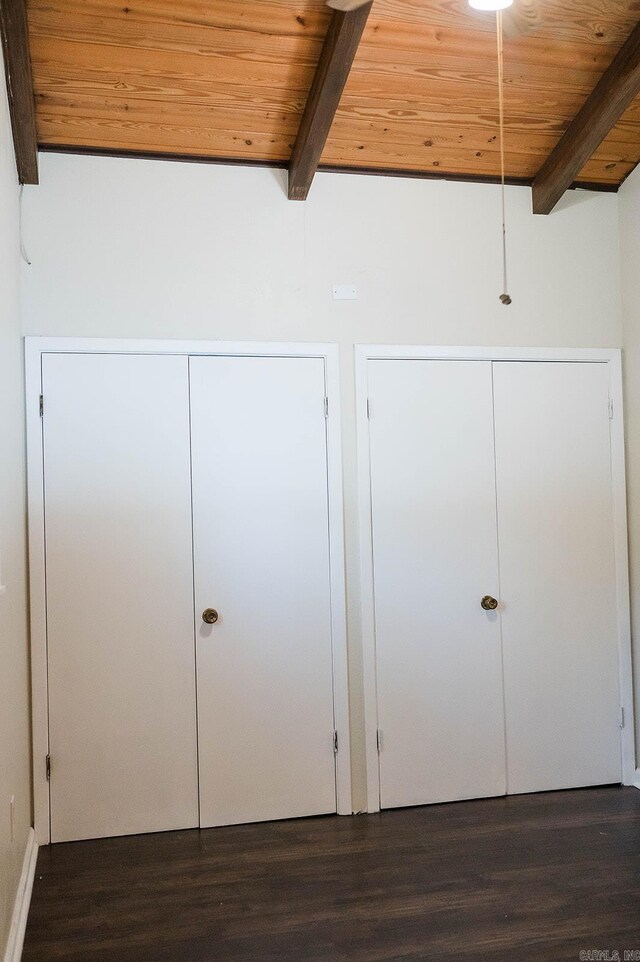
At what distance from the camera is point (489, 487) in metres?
3.49

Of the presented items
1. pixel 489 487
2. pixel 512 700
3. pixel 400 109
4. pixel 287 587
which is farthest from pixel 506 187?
pixel 512 700

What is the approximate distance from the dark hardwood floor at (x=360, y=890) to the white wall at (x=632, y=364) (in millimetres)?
915

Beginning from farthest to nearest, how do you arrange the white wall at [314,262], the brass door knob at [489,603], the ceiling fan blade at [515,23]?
the brass door knob at [489,603] → the white wall at [314,262] → the ceiling fan blade at [515,23]

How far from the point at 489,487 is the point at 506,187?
1.39 meters

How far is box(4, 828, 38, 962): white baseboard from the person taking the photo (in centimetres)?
221

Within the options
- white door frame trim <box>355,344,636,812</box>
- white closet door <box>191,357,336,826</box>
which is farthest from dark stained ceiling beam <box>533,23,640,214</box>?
white closet door <box>191,357,336,826</box>

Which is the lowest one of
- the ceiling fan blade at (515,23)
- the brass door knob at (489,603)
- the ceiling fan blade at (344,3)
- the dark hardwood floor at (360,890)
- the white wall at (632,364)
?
the dark hardwood floor at (360,890)

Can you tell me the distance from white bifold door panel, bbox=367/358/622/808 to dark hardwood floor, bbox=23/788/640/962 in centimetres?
25

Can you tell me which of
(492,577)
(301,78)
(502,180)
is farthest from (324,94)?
(492,577)

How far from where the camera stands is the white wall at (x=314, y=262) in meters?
3.14

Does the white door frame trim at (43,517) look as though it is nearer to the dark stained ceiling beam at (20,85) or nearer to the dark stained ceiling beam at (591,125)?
the dark stained ceiling beam at (20,85)

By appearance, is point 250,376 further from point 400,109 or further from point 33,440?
point 400,109

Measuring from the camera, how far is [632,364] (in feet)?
11.9

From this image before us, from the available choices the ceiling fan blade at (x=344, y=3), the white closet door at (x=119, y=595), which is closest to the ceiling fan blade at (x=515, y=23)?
the ceiling fan blade at (x=344, y=3)
